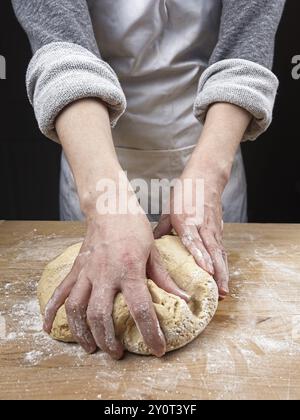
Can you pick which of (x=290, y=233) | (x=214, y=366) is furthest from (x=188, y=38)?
(x=214, y=366)

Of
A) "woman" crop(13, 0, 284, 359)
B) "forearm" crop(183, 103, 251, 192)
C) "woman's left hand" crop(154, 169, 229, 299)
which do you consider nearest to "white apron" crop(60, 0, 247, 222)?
"woman" crop(13, 0, 284, 359)

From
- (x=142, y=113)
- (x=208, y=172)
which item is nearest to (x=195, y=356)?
(x=208, y=172)

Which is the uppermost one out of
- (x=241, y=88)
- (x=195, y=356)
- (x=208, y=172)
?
(x=241, y=88)

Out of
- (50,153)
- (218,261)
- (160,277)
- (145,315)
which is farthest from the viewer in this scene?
(50,153)

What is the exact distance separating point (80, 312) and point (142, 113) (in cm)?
81

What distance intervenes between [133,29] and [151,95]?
0.64 ft

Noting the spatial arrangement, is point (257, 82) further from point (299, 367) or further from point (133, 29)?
point (299, 367)

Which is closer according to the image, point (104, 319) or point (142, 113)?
point (104, 319)

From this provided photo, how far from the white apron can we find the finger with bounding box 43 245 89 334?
675 mm

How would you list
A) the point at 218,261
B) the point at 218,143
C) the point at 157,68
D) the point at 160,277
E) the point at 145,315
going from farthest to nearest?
the point at 157,68
the point at 218,143
the point at 218,261
the point at 160,277
the point at 145,315

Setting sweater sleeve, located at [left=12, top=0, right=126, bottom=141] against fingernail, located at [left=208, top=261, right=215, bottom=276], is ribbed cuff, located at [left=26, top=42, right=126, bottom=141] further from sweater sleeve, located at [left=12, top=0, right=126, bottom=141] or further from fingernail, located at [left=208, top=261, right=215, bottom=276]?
fingernail, located at [left=208, top=261, right=215, bottom=276]

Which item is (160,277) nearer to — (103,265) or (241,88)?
(103,265)

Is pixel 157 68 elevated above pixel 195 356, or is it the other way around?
pixel 157 68

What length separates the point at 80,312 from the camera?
989mm
